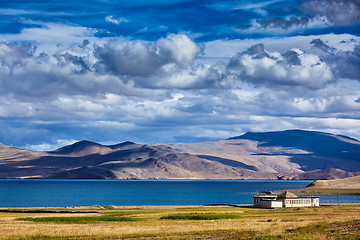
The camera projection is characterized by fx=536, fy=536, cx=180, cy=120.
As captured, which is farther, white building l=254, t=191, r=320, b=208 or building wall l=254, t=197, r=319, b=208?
white building l=254, t=191, r=320, b=208

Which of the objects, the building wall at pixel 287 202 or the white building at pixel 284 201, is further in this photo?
the white building at pixel 284 201

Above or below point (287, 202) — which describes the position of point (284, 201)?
above

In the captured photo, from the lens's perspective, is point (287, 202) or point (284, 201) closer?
point (284, 201)

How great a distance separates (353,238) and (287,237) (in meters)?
6.82

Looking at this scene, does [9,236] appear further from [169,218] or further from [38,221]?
[169,218]

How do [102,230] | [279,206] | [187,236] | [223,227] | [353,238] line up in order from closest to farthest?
[353,238] < [187,236] < [102,230] < [223,227] < [279,206]

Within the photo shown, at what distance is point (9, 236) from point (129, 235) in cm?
1399

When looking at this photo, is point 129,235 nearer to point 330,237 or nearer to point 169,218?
point 330,237

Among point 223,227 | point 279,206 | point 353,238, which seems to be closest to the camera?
point 353,238

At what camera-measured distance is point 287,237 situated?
58.1 m

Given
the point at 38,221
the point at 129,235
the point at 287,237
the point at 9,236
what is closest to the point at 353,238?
the point at 287,237

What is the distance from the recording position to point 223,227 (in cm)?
7488

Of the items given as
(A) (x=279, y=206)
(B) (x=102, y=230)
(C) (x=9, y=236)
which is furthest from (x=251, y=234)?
(A) (x=279, y=206)

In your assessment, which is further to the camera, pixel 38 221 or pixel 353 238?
pixel 38 221
